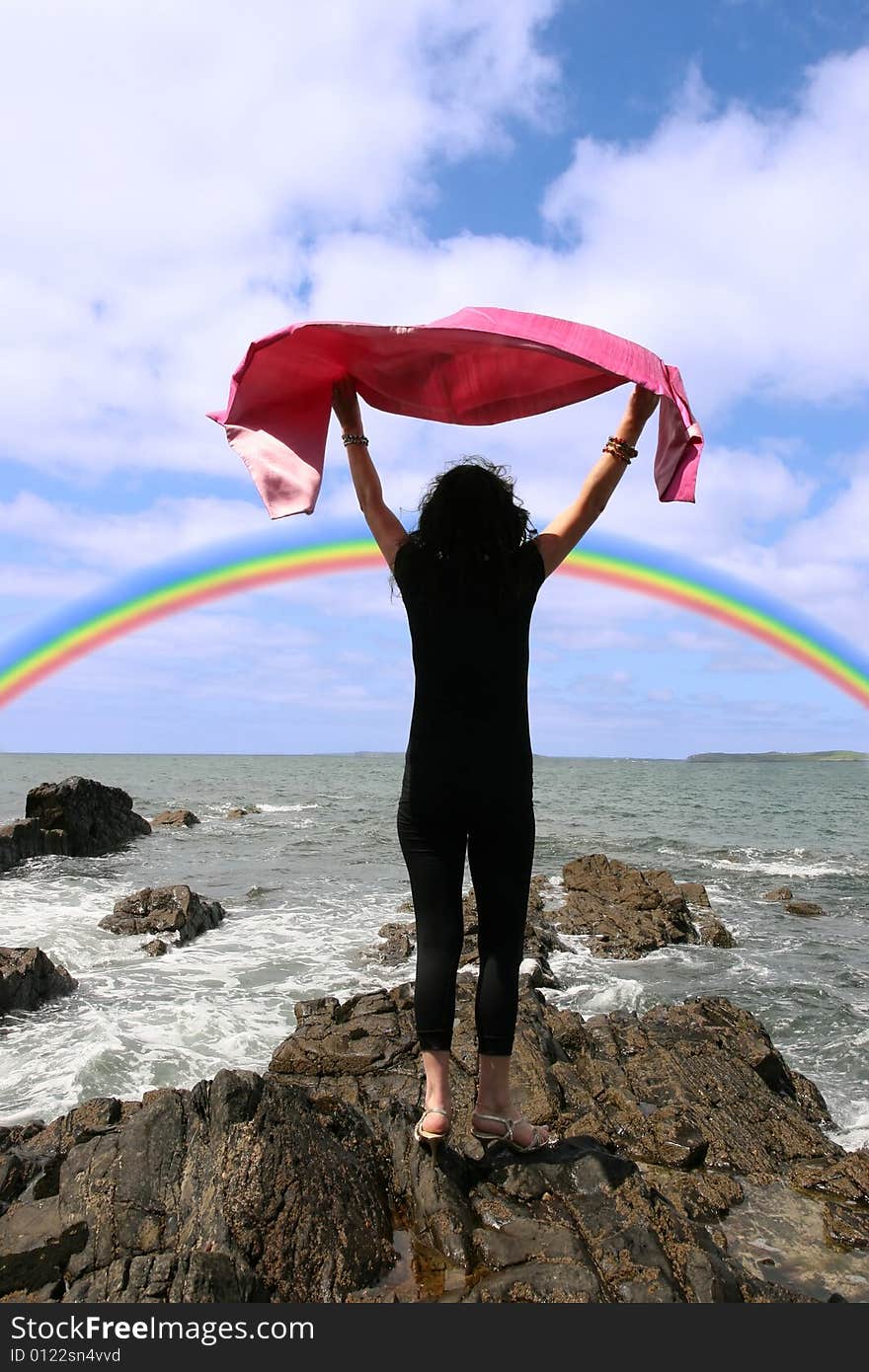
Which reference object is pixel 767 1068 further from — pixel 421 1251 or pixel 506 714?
pixel 506 714

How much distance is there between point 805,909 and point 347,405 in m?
16.3

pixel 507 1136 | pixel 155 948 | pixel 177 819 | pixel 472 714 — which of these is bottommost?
pixel 177 819

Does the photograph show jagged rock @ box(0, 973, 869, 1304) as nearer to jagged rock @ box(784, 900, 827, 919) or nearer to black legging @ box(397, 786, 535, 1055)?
black legging @ box(397, 786, 535, 1055)

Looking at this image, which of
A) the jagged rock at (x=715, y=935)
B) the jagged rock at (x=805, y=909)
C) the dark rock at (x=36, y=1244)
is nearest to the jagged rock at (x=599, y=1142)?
the dark rock at (x=36, y=1244)

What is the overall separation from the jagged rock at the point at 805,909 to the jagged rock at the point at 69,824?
17.7 meters

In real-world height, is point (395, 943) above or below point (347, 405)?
below

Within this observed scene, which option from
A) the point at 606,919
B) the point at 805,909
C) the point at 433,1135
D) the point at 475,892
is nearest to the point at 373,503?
the point at 475,892

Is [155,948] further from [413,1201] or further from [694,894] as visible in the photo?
[694,894]

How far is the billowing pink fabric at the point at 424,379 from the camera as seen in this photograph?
3682 millimetres

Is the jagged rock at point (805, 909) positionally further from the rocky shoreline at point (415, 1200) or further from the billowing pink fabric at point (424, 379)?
the billowing pink fabric at point (424, 379)

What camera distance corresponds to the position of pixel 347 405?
391 centimetres

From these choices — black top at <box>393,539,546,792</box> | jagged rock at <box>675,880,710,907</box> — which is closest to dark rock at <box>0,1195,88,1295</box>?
black top at <box>393,539,546,792</box>

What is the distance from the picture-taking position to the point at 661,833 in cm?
3231

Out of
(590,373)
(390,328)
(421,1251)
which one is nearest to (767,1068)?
(421,1251)
